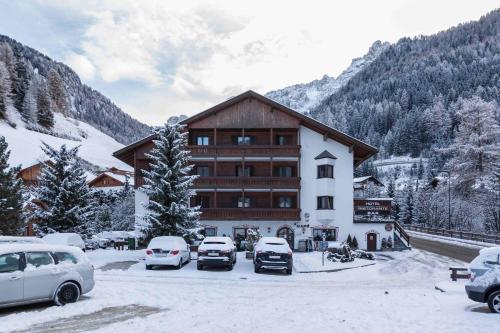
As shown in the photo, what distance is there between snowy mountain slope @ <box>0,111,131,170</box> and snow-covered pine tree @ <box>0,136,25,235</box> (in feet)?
116

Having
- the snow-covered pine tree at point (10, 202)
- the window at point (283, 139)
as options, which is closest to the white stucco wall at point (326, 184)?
the window at point (283, 139)

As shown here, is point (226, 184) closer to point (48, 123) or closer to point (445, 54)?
point (48, 123)

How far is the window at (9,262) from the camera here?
1132 cm

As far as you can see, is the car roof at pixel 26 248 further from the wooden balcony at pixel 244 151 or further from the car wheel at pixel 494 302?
the wooden balcony at pixel 244 151

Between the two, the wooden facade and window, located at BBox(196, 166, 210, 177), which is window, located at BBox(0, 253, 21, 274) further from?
window, located at BBox(196, 166, 210, 177)

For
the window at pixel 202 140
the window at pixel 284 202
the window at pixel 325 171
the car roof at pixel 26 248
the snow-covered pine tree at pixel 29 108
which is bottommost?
the car roof at pixel 26 248

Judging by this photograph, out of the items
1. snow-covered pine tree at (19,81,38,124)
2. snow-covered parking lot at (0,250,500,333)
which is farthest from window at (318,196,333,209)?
snow-covered pine tree at (19,81,38,124)

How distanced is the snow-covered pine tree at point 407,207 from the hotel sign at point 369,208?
34001mm

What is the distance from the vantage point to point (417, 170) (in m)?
128

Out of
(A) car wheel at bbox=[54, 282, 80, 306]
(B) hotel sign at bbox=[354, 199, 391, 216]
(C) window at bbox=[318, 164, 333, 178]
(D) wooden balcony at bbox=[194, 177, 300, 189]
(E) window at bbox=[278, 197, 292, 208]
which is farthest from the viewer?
(E) window at bbox=[278, 197, 292, 208]

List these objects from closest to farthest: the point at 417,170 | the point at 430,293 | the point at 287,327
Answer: the point at 287,327, the point at 430,293, the point at 417,170

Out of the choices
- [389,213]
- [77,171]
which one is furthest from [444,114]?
[77,171]

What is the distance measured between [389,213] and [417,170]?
9516 centimetres

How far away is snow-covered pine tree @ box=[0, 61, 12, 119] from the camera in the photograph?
10200cm
